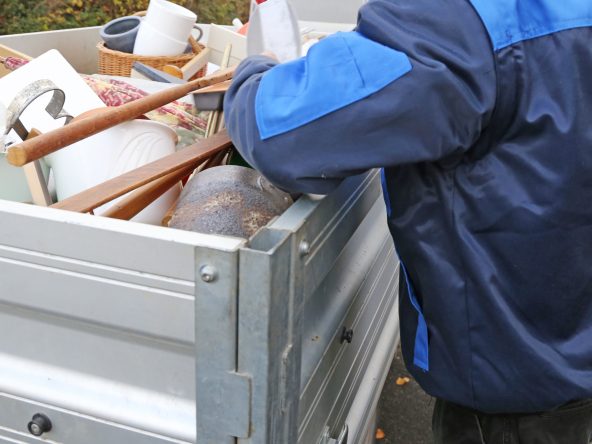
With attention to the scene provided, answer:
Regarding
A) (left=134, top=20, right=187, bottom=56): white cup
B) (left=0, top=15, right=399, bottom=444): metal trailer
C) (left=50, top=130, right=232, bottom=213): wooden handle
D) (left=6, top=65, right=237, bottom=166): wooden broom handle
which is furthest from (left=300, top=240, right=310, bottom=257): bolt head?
(left=134, top=20, right=187, bottom=56): white cup

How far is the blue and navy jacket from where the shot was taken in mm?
875

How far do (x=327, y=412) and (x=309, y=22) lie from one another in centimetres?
267

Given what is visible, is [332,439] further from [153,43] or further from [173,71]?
[153,43]

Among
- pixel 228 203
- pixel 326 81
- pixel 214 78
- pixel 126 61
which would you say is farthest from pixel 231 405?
pixel 126 61

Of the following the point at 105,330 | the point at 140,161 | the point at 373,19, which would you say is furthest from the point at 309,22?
the point at 105,330

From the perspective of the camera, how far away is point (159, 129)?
1.41 metres

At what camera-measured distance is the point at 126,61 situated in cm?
248

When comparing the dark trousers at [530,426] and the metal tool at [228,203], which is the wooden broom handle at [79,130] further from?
the dark trousers at [530,426]

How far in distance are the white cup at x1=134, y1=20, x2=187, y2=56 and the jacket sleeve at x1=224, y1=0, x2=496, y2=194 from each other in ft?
Result: 6.03

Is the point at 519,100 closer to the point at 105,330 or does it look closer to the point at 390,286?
the point at 105,330

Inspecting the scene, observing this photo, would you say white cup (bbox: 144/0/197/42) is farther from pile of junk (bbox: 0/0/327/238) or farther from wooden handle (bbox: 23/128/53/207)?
wooden handle (bbox: 23/128/53/207)

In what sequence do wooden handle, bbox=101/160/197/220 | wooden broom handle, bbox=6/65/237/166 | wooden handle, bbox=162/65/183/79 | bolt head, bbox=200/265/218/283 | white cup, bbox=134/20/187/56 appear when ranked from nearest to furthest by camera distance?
bolt head, bbox=200/265/218/283
wooden broom handle, bbox=6/65/237/166
wooden handle, bbox=101/160/197/220
wooden handle, bbox=162/65/183/79
white cup, bbox=134/20/187/56

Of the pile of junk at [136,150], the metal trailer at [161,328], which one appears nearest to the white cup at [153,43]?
the pile of junk at [136,150]

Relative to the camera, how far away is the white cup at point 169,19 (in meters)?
2.52
